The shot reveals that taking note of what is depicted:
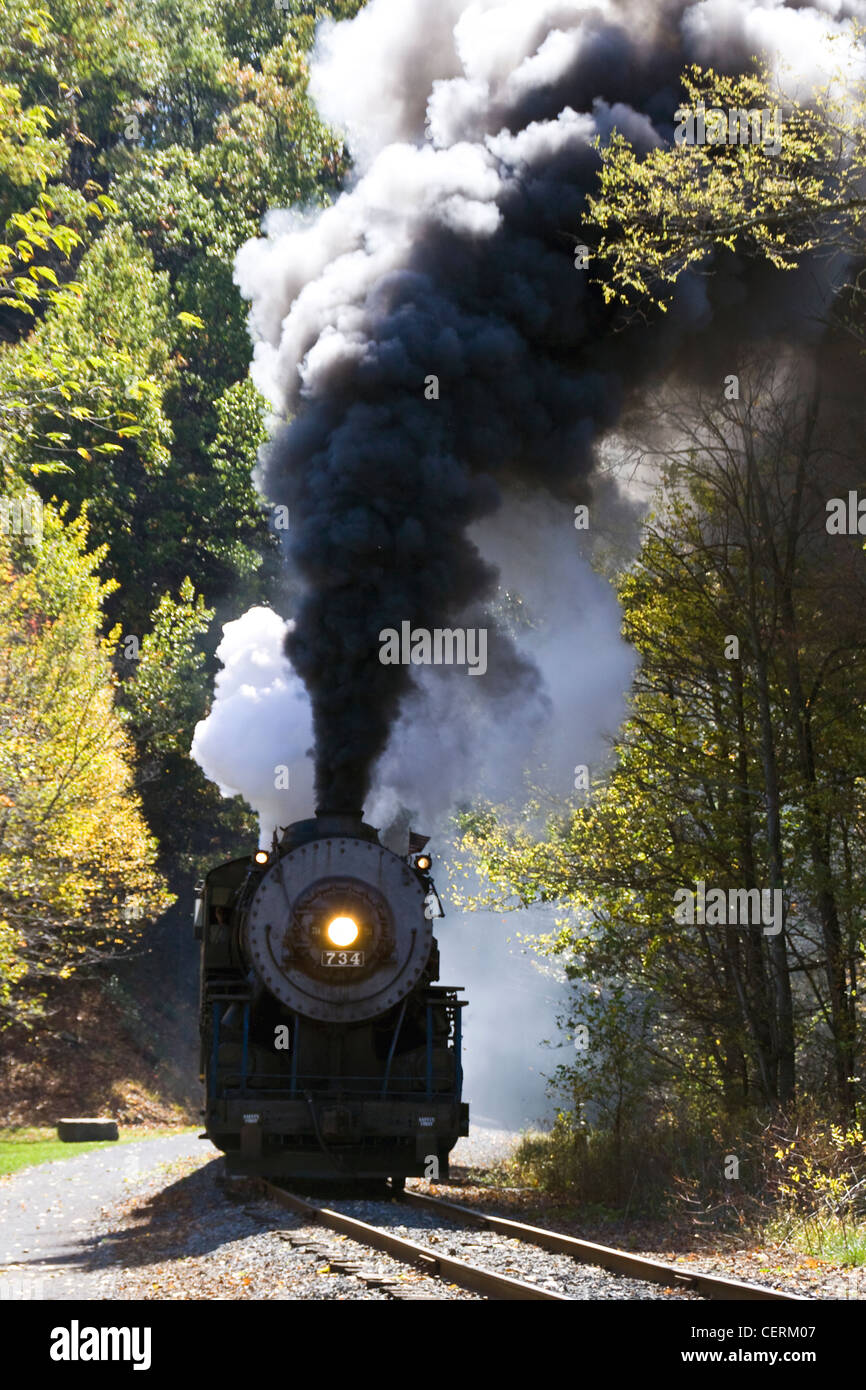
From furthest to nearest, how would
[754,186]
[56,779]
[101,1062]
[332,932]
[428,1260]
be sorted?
[101,1062] → [56,779] → [332,932] → [754,186] → [428,1260]

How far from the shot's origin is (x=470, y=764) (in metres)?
22.4

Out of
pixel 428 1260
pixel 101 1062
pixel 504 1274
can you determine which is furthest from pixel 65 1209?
pixel 101 1062

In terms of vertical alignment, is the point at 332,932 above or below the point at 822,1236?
above

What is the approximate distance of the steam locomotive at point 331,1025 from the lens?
33.5ft

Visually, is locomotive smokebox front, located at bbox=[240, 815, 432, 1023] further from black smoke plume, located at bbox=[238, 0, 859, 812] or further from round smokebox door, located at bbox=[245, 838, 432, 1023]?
black smoke plume, located at bbox=[238, 0, 859, 812]

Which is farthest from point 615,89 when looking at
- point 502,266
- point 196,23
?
point 196,23

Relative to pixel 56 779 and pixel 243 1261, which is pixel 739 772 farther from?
pixel 56 779

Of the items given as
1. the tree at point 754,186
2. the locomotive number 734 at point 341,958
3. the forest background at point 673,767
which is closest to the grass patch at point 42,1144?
the forest background at point 673,767

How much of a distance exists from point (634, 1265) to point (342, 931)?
4.12 metres

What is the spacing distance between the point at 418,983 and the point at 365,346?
247 inches

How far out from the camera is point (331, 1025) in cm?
1064

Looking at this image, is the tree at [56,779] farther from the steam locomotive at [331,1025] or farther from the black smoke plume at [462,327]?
the steam locomotive at [331,1025]

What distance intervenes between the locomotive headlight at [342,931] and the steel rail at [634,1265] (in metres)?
Result: 2.27
